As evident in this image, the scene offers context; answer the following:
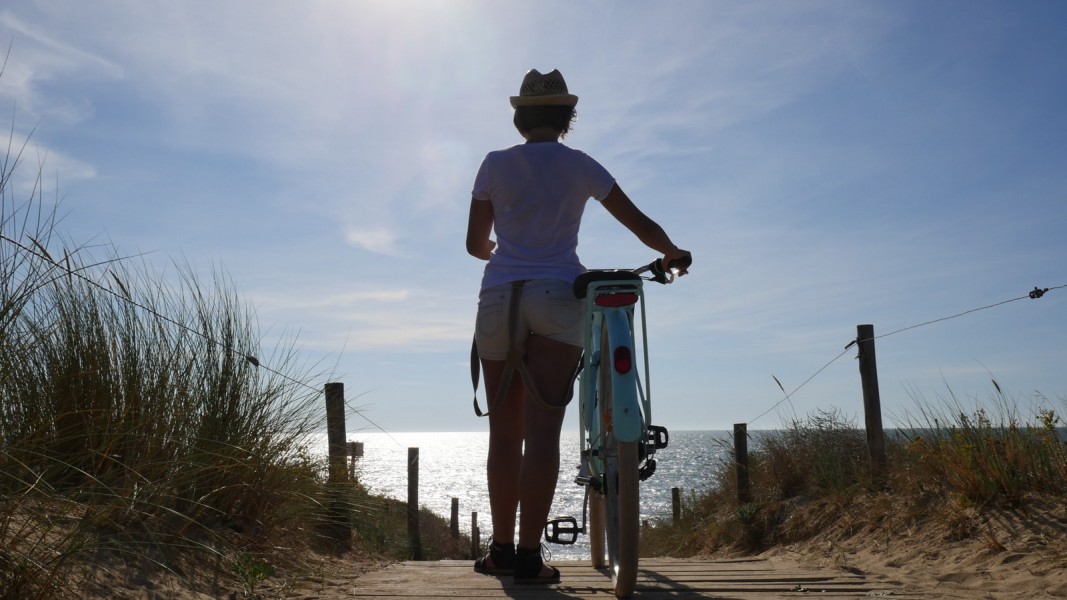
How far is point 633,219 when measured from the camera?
11.4ft

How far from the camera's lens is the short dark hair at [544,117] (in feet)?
11.7

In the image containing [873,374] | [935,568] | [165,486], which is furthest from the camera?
[873,374]

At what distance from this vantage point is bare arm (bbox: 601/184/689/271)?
136 inches

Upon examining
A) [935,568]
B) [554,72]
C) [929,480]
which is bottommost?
[935,568]

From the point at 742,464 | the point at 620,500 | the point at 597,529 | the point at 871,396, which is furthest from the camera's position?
the point at 742,464

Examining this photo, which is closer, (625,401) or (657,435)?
(625,401)

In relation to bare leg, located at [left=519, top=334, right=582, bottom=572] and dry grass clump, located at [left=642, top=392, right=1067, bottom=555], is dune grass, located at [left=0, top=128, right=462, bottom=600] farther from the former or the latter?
dry grass clump, located at [left=642, top=392, right=1067, bottom=555]

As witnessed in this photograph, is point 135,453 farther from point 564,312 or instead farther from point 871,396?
point 871,396

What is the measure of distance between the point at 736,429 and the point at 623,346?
5.59 metres

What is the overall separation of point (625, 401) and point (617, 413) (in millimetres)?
49

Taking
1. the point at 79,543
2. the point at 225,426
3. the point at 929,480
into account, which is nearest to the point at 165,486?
the point at 79,543

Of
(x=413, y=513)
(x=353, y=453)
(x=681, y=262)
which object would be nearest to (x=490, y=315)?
(x=681, y=262)

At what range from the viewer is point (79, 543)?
6.96ft

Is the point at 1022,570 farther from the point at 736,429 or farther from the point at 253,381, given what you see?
the point at 736,429
